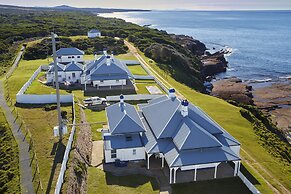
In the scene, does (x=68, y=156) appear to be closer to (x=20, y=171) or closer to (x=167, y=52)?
(x=20, y=171)

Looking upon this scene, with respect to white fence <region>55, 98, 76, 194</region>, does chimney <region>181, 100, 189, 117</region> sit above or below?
above

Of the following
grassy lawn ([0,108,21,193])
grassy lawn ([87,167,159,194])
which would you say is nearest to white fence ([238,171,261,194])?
grassy lawn ([87,167,159,194])

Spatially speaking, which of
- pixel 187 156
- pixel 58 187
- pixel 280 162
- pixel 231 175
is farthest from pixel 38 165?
pixel 280 162

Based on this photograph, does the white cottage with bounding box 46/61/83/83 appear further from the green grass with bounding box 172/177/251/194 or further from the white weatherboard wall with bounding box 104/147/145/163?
the green grass with bounding box 172/177/251/194

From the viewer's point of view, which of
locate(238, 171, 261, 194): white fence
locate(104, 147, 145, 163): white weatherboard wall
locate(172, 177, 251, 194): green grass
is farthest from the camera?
locate(104, 147, 145, 163): white weatherboard wall

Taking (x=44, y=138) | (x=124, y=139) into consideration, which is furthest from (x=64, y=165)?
(x=44, y=138)
